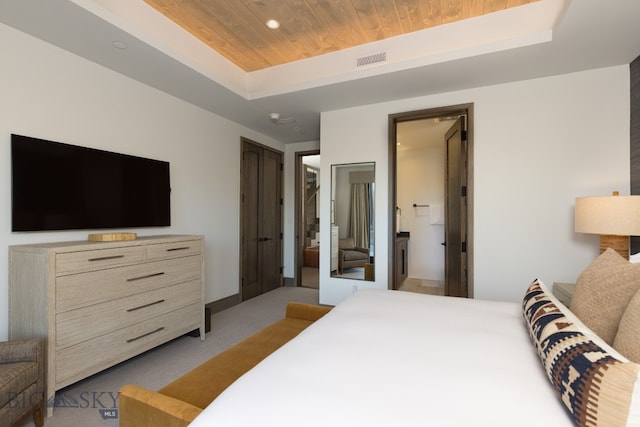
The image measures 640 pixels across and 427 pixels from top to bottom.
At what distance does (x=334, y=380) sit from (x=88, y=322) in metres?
1.97

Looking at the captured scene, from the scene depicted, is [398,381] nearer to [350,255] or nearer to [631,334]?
[631,334]

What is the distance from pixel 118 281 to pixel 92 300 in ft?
0.65

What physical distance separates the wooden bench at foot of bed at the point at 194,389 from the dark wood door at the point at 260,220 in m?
2.53

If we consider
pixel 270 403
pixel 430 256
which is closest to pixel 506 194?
pixel 430 256

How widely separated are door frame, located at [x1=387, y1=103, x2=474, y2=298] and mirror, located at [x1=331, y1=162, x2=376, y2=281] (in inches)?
9.9

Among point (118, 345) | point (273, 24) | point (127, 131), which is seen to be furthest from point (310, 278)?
point (273, 24)

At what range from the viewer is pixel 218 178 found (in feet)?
12.9

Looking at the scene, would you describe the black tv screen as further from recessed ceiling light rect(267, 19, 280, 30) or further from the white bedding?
the white bedding

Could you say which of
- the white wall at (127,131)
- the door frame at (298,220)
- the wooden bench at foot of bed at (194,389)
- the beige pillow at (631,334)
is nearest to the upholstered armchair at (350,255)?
the door frame at (298,220)

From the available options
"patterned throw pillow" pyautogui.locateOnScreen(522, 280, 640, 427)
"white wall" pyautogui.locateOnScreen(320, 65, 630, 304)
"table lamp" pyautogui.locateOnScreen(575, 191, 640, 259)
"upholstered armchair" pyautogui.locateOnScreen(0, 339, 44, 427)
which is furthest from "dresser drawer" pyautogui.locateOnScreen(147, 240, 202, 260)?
"table lamp" pyautogui.locateOnScreen(575, 191, 640, 259)

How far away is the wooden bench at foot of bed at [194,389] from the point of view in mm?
1100

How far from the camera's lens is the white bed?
0.79m

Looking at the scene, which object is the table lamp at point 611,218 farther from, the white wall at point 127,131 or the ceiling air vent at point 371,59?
the white wall at point 127,131

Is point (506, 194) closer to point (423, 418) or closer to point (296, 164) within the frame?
point (423, 418)
